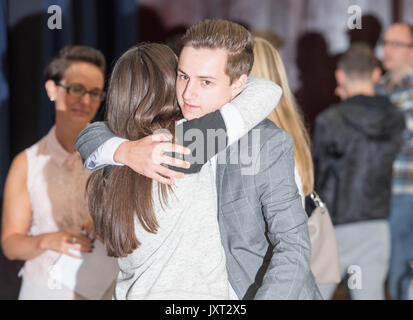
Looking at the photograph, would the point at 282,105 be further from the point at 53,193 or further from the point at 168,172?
the point at 53,193

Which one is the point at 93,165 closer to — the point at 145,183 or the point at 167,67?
the point at 145,183

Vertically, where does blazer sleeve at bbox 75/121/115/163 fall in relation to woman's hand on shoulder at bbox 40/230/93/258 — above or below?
above

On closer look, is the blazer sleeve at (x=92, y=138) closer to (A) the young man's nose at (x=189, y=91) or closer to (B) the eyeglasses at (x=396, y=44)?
(A) the young man's nose at (x=189, y=91)

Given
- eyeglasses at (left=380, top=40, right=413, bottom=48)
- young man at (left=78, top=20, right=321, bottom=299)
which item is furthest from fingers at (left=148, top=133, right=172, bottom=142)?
eyeglasses at (left=380, top=40, right=413, bottom=48)

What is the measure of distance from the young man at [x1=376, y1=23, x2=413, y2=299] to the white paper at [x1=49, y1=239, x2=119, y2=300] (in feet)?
4.99

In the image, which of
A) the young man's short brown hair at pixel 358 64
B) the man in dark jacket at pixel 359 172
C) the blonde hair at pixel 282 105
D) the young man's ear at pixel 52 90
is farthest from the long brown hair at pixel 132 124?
the young man's short brown hair at pixel 358 64

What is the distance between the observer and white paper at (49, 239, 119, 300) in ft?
5.45

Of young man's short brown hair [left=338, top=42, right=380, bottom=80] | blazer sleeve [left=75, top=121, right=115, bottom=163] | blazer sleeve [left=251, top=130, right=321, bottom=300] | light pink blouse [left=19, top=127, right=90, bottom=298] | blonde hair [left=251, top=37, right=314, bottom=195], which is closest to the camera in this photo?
blazer sleeve [left=251, top=130, right=321, bottom=300]

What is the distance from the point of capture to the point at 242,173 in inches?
46.2

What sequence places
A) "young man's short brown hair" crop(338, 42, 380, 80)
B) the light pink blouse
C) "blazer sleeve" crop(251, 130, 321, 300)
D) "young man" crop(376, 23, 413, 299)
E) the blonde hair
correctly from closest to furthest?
"blazer sleeve" crop(251, 130, 321, 300) → the blonde hair → the light pink blouse → "young man's short brown hair" crop(338, 42, 380, 80) → "young man" crop(376, 23, 413, 299)

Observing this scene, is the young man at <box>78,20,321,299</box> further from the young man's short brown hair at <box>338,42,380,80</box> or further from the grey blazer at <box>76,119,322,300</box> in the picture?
the young man's short brown hair at <box>338,42,380,80</box>

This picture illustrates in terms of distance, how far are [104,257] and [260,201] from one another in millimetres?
727

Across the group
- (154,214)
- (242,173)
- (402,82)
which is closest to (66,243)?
(154,214)

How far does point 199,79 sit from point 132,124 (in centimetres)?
18
